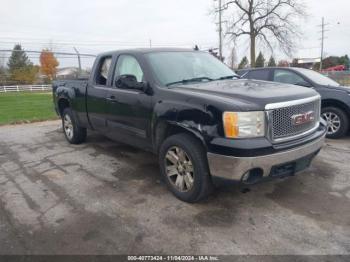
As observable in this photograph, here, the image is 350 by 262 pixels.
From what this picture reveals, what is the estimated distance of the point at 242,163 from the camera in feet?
9.95

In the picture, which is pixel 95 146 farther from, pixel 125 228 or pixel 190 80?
pixel 125 228

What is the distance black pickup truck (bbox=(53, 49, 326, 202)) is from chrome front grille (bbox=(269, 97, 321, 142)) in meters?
0.01

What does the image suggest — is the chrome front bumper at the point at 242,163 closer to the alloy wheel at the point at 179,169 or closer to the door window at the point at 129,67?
the alloy wheel at the point at 179,169

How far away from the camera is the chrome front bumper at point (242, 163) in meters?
3.04

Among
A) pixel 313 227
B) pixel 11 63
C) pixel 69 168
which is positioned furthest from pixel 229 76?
pixel 11 63

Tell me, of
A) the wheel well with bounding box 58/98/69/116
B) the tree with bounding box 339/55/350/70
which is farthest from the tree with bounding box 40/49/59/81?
the tree with bounding box 339/55/350/70

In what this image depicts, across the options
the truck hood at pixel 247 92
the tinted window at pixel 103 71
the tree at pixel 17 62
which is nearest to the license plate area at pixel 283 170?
the truck hood at pixel 247 92

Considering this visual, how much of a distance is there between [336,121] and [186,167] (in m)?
4.62

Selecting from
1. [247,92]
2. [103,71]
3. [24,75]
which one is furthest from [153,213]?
[24,75]

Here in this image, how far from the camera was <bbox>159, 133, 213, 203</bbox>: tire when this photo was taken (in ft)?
11.1

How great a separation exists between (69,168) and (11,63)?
2172 inches

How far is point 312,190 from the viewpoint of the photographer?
3.99 metres

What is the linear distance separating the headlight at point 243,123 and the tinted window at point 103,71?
2.77 meters

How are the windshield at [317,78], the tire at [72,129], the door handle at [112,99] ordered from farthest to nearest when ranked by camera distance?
1. the windshield at [317,78]
2. the tire at [72,129]
3. the door handle at [112,99]
